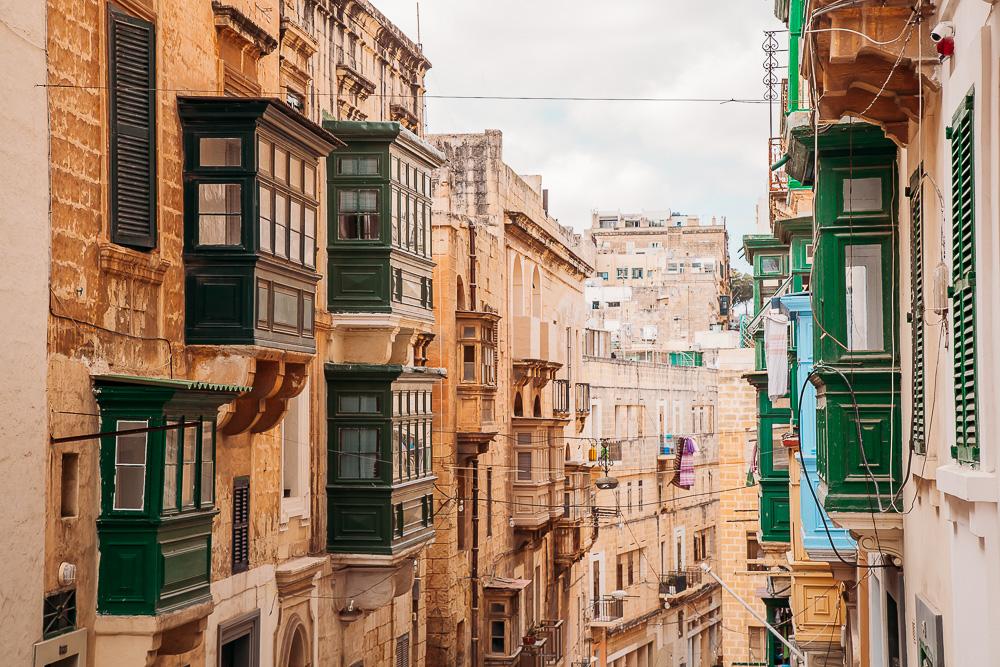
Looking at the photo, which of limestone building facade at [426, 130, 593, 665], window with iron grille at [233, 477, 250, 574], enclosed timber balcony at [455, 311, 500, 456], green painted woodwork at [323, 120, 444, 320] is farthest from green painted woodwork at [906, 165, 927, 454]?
enclosed timber balcony at [455, 311, 500, 456]

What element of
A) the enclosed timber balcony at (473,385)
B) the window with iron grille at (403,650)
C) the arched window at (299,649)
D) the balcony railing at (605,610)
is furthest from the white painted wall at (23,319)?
the balcony railing at (605,610)

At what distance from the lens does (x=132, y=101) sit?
13.9m

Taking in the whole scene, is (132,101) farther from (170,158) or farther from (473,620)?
(473,620)

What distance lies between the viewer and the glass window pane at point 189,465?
13766 millimetres

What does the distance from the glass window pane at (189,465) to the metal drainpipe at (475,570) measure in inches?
606

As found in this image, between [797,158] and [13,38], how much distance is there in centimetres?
705

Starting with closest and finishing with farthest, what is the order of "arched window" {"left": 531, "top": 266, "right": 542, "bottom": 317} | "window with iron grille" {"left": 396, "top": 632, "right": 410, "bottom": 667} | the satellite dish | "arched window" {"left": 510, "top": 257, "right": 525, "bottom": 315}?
"window with iron grille" {"left": 396, "top": 632, "right": 410, "bottom": 667} → "arched window" {"left": 510, "top": 257, "right": 525, "bottom": 315} → "arched window" {"left": 531, "top": 266, "right": 542, "bottom": 317} → the satellite dish

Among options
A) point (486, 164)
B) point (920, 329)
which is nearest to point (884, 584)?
point (920, 329)

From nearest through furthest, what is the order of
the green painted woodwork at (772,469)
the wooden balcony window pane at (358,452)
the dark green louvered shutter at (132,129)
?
the dark green louvered shutter at (132,129)
the wooden balcony window pane at (358,452)
the green painted woodwork at (772,469)

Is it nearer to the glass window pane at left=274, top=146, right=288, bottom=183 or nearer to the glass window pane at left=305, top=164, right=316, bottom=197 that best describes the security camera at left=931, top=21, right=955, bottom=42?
the glass window pane at left=274, top=146, right=288, bottom=183

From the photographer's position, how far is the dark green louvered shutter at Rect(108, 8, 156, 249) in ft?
44.3

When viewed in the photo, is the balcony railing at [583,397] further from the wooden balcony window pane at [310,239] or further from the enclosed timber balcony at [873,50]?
the enclosed timber balcony at [873,50]

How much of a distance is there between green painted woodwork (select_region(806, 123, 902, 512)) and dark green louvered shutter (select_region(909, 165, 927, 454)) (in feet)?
3.81

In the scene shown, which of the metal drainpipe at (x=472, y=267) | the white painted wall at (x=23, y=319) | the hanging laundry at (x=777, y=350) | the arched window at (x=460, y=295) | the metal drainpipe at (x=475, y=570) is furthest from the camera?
the metal drainpipe at (x=472, y=267)
